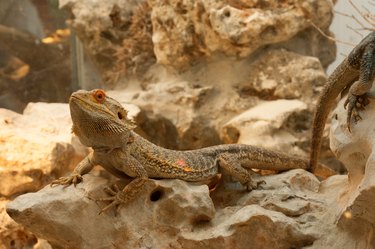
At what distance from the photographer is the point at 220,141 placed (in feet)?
18.3

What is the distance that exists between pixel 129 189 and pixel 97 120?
497mm

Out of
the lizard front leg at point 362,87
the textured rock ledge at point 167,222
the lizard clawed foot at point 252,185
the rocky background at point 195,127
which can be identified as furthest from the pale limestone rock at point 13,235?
the lizard front leg at point 362,87

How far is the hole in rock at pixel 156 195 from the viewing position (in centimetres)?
331

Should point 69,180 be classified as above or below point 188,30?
below

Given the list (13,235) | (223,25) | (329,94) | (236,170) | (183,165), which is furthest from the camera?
(223,25)

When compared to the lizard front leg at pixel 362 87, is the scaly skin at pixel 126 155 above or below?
below

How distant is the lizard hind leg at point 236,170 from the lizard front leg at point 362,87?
963 millimetres

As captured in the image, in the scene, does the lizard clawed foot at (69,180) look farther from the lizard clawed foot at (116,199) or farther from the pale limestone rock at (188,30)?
the pale limestone rock at (188,30)

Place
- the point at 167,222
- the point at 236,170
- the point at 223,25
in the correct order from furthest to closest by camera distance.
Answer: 1. the point at 223,25
2. the point at 236,170
3. the point at 167,222

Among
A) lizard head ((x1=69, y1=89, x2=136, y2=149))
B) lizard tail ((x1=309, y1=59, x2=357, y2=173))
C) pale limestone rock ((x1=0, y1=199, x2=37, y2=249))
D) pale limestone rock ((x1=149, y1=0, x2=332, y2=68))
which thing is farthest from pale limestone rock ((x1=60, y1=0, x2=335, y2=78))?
pale limestone rock ((x1=0, y1=199, x2=37, y2=249))

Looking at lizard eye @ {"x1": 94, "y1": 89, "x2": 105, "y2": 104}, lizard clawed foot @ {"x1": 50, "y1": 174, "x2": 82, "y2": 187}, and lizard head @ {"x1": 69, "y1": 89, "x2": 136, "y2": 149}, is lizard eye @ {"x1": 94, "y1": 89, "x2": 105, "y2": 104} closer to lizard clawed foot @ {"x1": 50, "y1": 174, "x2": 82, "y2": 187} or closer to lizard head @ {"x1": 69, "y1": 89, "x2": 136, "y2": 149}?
lizard head @ {"x1": 69, "y1": 89, "x2": 136, "y2": 149}

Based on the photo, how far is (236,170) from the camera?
3.80 m

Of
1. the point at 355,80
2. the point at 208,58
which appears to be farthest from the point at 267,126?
the point at 355,80

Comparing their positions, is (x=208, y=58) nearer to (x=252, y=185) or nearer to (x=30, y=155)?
(x=252, y=185)
